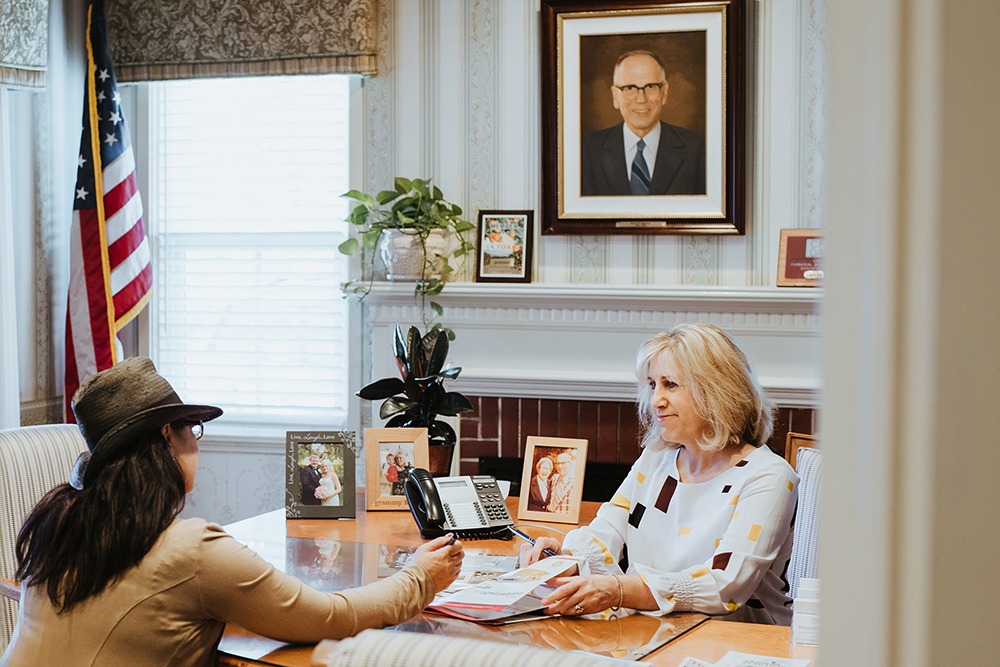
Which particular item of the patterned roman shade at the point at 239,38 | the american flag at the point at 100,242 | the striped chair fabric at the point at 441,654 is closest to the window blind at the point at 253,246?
the patterned roman shade at the point at 239,38

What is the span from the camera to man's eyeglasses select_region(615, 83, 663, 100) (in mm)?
3830

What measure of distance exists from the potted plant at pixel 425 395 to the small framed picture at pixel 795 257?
1.40 meters

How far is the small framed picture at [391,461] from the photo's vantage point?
9.29ft

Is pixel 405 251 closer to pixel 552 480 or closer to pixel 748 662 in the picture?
pixel 552 480

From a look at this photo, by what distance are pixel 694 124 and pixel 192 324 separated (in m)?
2.34

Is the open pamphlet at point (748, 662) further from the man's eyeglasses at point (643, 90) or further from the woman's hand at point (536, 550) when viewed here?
the man's eyeglasses at point (643, 90)

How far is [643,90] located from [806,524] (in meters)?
1.95

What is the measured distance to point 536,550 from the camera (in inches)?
88.9

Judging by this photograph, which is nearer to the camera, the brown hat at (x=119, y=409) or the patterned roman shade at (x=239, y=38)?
the brown hat at (x=119, y=409)

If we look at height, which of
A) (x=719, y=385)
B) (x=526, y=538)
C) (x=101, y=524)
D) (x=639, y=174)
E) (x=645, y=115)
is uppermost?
(x=645, y=115)

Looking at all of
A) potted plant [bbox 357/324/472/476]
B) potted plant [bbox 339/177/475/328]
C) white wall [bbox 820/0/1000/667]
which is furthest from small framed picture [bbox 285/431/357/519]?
white wall [bbox 820/0/1000/667]

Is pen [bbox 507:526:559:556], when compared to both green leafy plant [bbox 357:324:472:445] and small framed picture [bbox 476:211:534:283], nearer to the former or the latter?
green leafy plant [bbox 357:324:472:445]

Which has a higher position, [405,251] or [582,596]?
[405,251]

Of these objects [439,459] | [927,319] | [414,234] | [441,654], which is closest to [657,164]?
[414,234]
